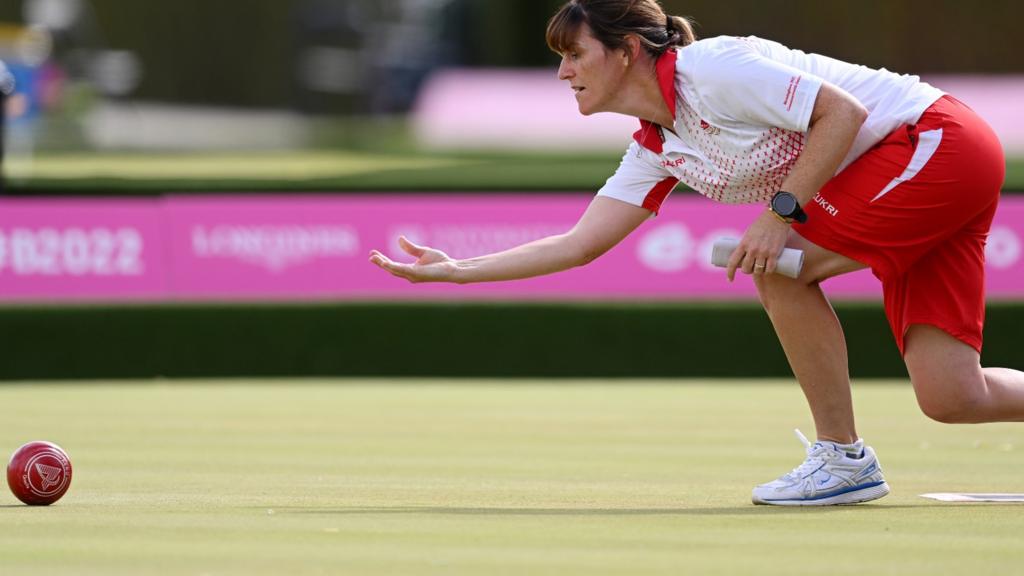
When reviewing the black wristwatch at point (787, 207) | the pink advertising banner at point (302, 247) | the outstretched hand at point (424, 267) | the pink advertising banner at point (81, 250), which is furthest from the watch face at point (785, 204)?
the pink advertising banner at point (81, 250)

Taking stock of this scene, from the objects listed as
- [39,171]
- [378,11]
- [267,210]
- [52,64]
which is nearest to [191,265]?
[267,210]

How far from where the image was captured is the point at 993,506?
5.07m

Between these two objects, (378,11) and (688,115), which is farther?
(378,11)

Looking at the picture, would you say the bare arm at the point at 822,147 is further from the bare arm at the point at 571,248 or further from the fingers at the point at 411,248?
the fingers at the point at 411,248

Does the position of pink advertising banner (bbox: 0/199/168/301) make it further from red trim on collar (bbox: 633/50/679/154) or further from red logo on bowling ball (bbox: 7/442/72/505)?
red trim on collar (bbox: 633/50/679/154)

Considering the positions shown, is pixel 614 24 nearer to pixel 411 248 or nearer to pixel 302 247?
pixel 411 248

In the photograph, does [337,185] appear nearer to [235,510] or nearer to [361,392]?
[361,392]

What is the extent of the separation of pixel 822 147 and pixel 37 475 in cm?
228

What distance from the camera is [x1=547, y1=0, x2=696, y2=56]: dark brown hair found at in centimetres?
494

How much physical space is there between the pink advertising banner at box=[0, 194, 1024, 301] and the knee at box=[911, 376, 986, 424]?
5.45 metres

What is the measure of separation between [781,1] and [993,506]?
1346 cm

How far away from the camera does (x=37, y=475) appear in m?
5.09

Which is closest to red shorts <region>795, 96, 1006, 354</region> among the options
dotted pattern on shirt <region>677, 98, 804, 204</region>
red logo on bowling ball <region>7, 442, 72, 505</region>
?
dotted pattern on shirt <region>677, 98, 804, 204</region>

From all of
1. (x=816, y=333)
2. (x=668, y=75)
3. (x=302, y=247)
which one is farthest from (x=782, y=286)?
(x=302, y=247)
